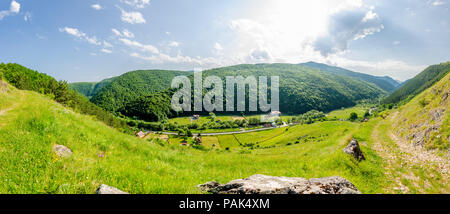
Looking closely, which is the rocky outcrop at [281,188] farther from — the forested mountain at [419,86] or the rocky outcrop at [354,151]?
the forested mountain at [419,86]

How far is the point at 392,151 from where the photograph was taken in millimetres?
20406

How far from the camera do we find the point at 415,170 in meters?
14.8

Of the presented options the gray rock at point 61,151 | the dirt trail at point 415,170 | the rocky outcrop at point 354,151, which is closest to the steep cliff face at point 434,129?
the dirt trail at point 415,170

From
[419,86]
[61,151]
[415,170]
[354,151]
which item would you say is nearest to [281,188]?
[61,151]

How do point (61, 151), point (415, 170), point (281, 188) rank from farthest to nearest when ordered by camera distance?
point (415, 170)
point (61, 151)
point (281, 188)

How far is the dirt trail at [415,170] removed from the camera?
12406mm

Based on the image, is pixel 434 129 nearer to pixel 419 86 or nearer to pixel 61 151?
pixel 61 151

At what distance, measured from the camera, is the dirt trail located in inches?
488

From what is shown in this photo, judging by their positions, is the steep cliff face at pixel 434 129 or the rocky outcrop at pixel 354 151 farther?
the steep cliff face at pixel 434 129
